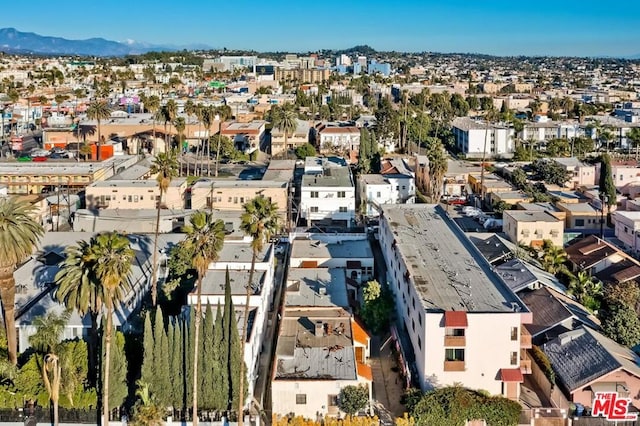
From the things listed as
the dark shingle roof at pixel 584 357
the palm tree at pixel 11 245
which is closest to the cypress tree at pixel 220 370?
the palm tree at pixel 11 245

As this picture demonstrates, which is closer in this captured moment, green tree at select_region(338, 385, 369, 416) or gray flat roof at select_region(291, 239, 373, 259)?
green tree at select_region(338, 385, 369, 416)

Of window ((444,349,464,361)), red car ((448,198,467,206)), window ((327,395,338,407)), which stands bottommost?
window ((327,395,338,407))

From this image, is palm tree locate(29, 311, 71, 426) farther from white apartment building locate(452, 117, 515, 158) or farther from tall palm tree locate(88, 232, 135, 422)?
white apartment building locate(452, 117, 515, 158)

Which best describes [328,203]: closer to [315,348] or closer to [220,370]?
[315,348]

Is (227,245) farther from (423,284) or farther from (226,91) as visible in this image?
(226,91)

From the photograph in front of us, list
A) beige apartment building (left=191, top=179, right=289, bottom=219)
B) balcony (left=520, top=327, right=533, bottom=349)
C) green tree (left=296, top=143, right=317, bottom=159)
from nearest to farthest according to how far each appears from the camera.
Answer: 1. balcony (left=520, top=327, right=533, bottom=349)
2. beige apartment building (left=191, top=179, right=289, bottom=219)
3. green tree (left=296, top=143, right=317, bottom=159)

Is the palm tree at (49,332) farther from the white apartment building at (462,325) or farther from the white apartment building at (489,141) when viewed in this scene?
the white apartment building at (489,141)

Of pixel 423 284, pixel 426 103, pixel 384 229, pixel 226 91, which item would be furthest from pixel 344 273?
pixel 226 91

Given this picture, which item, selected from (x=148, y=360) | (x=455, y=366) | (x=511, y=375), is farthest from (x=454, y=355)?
(x=148, y=360)

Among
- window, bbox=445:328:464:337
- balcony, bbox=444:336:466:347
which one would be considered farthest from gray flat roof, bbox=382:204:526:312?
balcony, bbox=444:336:466:347
